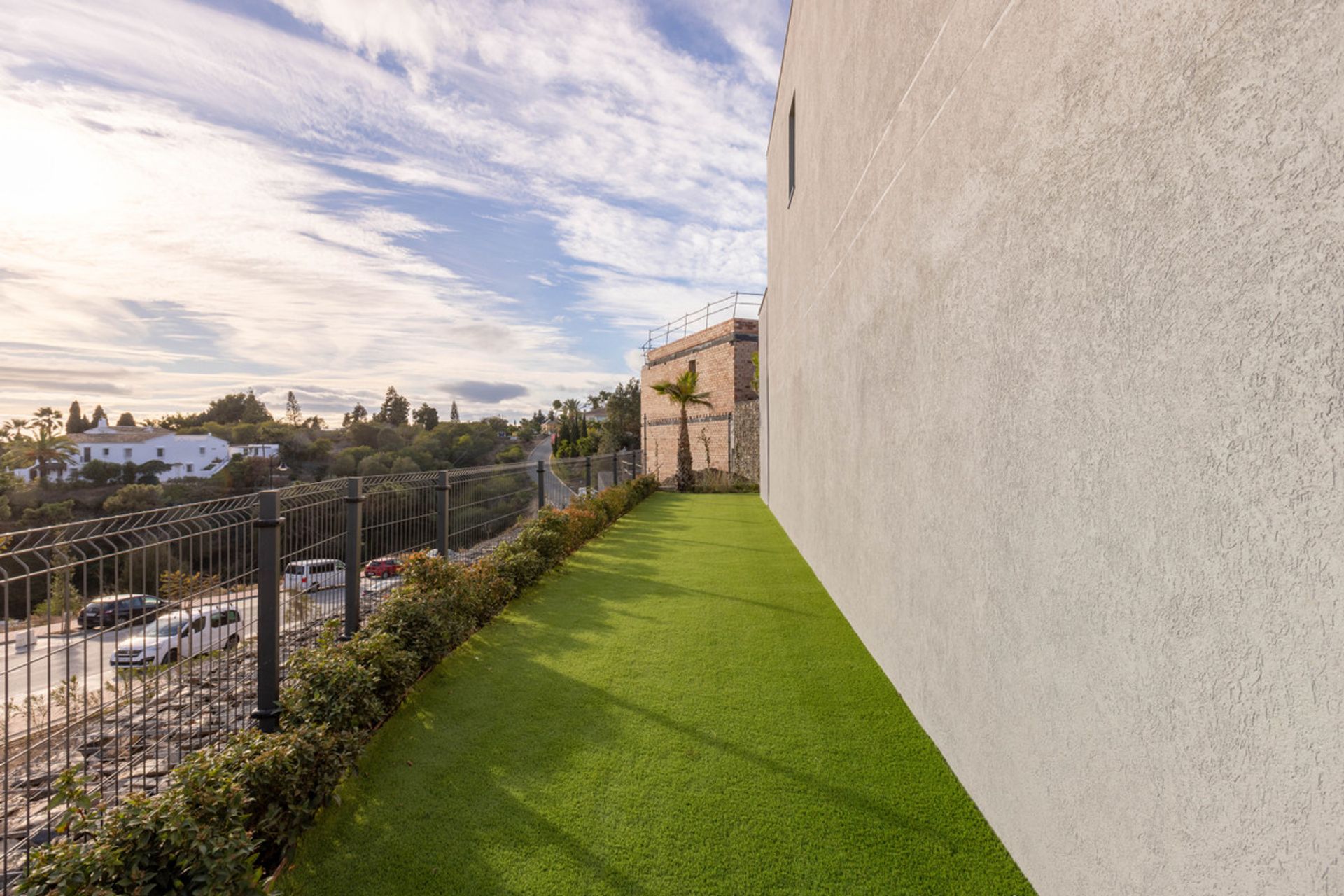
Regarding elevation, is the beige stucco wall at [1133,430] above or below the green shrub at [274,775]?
above

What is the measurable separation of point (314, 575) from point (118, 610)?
5.72ft

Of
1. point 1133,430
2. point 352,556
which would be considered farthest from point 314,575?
point 1133,430

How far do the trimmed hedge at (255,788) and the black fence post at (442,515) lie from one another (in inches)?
39.5

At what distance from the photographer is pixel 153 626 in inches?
103

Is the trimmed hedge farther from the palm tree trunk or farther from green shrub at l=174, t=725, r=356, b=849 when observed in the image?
the palm tree trunk

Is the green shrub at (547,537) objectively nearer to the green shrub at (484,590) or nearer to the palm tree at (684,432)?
the green shrub at (484,590)

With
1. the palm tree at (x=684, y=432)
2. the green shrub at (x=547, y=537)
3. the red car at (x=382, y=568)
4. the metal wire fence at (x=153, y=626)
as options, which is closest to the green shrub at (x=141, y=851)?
the metal wire fence at (x=153, y=626)

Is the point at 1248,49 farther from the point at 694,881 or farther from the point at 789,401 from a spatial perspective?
the point at 789,401

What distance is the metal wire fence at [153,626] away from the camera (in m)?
2.13

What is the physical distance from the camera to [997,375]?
7.18 feet

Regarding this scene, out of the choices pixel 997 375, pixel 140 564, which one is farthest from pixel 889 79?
pixel 140 564

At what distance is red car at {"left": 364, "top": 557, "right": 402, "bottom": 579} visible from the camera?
4.89 metres

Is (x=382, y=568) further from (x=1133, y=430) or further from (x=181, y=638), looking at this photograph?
(x=1133, y=430)

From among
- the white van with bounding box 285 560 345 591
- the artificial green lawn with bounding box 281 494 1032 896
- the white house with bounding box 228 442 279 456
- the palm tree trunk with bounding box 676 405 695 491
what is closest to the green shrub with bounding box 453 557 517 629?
the artificial green lawn with bounding box 281 494 1032 896
